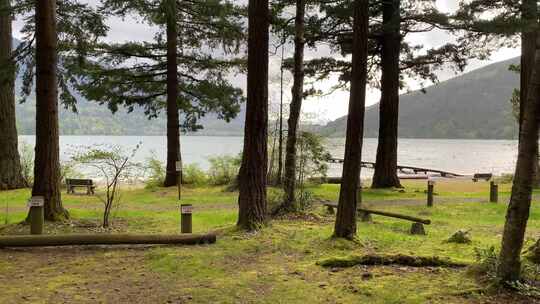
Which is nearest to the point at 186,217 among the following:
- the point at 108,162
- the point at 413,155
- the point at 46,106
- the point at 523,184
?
the point at 108,162

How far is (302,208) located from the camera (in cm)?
1138

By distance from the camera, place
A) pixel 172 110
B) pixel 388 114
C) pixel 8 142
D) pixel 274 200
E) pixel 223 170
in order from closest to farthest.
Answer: pixel 274 200, pixel 8 142, pixel 388 114, pixel 172 110, pixel 223 170

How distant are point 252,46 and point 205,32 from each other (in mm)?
11913

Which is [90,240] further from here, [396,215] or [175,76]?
[175,76]

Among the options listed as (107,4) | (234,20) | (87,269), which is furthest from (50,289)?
(234,20)

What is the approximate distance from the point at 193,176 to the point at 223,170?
1388 mm

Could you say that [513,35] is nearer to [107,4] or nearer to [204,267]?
[107,4]

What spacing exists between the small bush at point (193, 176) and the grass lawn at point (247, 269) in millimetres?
10184

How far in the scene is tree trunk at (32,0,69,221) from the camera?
30.5 ft

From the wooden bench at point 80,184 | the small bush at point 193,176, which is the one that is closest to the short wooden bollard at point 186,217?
the wooden bench at point 80,184

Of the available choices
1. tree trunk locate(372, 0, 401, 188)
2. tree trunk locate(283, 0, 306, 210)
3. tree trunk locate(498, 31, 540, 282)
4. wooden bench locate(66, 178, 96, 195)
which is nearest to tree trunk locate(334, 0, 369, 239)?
tree trunk locate(498, 31, 540, 282)

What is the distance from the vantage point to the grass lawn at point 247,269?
5160 millimetres

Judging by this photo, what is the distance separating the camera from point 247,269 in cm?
629

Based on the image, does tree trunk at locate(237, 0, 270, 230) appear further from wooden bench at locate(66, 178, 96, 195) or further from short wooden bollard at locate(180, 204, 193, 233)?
wooden bench at locate(66, 178, 96, 195)
